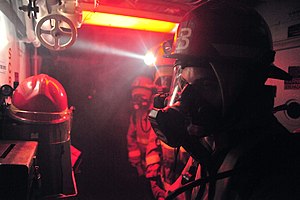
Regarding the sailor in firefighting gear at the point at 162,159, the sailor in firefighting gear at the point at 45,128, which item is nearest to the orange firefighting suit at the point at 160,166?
the sailor in firefighting gear at the point at 162,159

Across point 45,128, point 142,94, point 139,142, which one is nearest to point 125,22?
point 142,94

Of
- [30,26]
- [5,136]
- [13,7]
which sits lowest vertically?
[5,136]

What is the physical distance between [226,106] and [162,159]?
2868 mm

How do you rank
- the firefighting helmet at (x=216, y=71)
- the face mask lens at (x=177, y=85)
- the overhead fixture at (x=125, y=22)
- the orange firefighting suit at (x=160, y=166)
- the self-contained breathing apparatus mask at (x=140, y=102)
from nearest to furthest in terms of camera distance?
1. the firefighting helmet at (x=216, y=71)
2. the face mask lens at (x=177, y=85)
3. the orange firefighting suit at (x=160, y=166)
4. the overhead fixture at (x=125, y=22)
5. the self-contained breathing apparatus mask at (x=140, y=102)

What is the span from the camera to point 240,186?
1.33 metres

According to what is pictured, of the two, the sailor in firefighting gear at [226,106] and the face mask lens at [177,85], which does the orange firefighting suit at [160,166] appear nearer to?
the face mask lens at [177,85]

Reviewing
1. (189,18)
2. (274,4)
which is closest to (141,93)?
(274,4)

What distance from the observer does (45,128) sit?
2.57m

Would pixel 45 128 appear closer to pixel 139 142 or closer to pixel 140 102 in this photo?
pixel 139 142

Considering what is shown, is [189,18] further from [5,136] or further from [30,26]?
[30,26]

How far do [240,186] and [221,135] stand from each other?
1.30ft

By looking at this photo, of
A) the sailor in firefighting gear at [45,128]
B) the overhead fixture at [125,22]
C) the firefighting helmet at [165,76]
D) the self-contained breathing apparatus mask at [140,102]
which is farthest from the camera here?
the self-contained breathing apparatus mask at [140,102]

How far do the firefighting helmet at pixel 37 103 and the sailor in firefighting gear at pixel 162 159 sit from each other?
3.85 feet

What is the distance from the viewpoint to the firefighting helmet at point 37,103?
257cm
